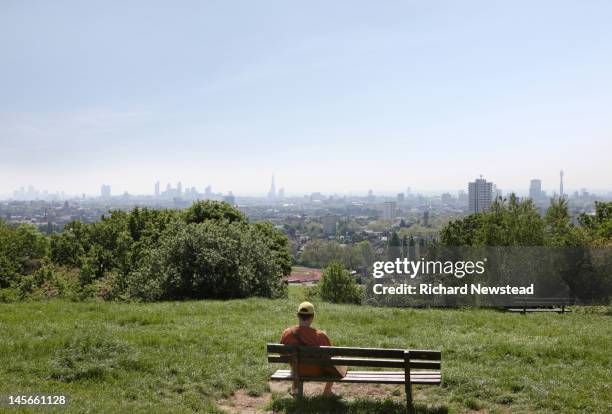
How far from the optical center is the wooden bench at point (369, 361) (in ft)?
22.4

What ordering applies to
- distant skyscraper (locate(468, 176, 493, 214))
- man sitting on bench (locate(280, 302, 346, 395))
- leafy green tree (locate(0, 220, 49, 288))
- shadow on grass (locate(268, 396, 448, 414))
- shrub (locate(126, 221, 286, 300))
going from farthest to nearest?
distant skyscraper (locate(468, 176, 493, 214))
leafy green tree (locate(0, 220, 49, 288))
shrub (locate(126, 221, 286, 300))
man sitting on bench (locate(280, 302, 346, 395))
shadow on grass (locate(268, 396, 448, 414))

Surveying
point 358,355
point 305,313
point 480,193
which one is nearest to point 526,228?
point 305,313

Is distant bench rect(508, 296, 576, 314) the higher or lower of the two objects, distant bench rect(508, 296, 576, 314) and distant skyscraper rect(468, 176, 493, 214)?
the lower

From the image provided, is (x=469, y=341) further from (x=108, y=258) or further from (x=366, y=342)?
(x=108, y=258)

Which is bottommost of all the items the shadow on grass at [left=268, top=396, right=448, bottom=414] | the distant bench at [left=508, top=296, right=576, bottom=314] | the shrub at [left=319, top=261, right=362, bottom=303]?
the shrub at [left=319, top=261, right=362, bottom=303]

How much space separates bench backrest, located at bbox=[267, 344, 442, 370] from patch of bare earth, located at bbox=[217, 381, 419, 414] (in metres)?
0.84

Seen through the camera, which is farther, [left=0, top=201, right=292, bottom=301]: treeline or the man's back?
[left=0, top=201, right=292, bottom=301]: treeline

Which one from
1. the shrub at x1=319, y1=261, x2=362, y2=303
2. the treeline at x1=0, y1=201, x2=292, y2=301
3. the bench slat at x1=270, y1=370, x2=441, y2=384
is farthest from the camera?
the shrub at x1=319, y1=261, x2=362, y2=303

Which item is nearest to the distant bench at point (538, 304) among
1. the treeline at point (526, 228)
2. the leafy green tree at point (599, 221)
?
the treeline at point (526, 228)

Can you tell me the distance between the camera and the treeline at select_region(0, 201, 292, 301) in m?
19.3

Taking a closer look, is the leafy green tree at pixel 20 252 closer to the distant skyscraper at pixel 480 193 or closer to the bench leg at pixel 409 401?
the bench leg at pixel 409 401

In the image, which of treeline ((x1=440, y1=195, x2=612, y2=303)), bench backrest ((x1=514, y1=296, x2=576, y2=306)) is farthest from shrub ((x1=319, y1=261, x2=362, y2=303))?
bench backrest ((x1=514, y1=296, x2=576, y2=306))

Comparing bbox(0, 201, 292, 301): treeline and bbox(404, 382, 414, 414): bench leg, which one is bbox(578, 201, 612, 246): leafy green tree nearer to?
bbox(0, 201, 292, 301): treeline

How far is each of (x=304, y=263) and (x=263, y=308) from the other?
10455 cm
